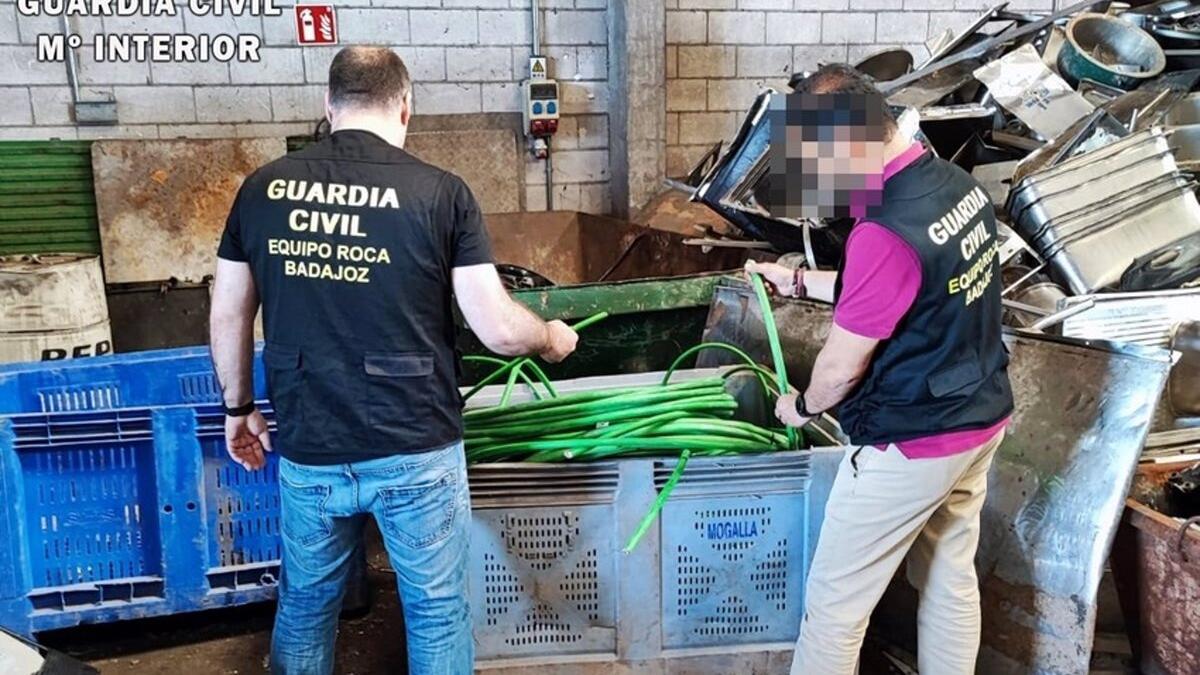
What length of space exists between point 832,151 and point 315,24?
11.9 feet

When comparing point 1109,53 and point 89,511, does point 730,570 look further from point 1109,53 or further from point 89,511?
point 1109,53

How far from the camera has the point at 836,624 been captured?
187 cm

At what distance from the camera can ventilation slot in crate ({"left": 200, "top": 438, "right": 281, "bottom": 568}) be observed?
234cm

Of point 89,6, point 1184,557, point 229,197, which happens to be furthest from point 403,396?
point 89,6

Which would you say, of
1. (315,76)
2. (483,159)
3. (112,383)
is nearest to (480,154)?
(483,159)

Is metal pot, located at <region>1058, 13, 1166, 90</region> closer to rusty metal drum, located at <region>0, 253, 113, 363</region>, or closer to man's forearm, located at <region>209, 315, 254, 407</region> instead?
man's forearm, located at <region>209, 315, 254, 407</region>

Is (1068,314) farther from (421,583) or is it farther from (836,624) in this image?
(421,583)

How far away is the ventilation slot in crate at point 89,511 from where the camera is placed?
2.23 metres

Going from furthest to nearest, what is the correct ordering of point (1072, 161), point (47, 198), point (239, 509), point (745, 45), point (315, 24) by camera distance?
point (745, 45) < point (315, 24) < point (47, 198) < point (1072, 161) < point (239, 509)

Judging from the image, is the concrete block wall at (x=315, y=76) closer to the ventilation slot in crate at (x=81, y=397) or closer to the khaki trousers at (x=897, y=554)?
the ventilation slot in crate at (x=81, y=397)

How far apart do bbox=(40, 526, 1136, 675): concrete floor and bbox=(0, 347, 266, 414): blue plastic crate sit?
1.96 ft

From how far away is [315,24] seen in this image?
182 inches

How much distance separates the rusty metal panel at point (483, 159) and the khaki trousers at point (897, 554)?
3.41 m

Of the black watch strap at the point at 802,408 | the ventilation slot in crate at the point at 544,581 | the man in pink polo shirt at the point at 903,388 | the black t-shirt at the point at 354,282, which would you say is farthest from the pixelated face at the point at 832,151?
the ventilation slot in crate at the point at 544,581
